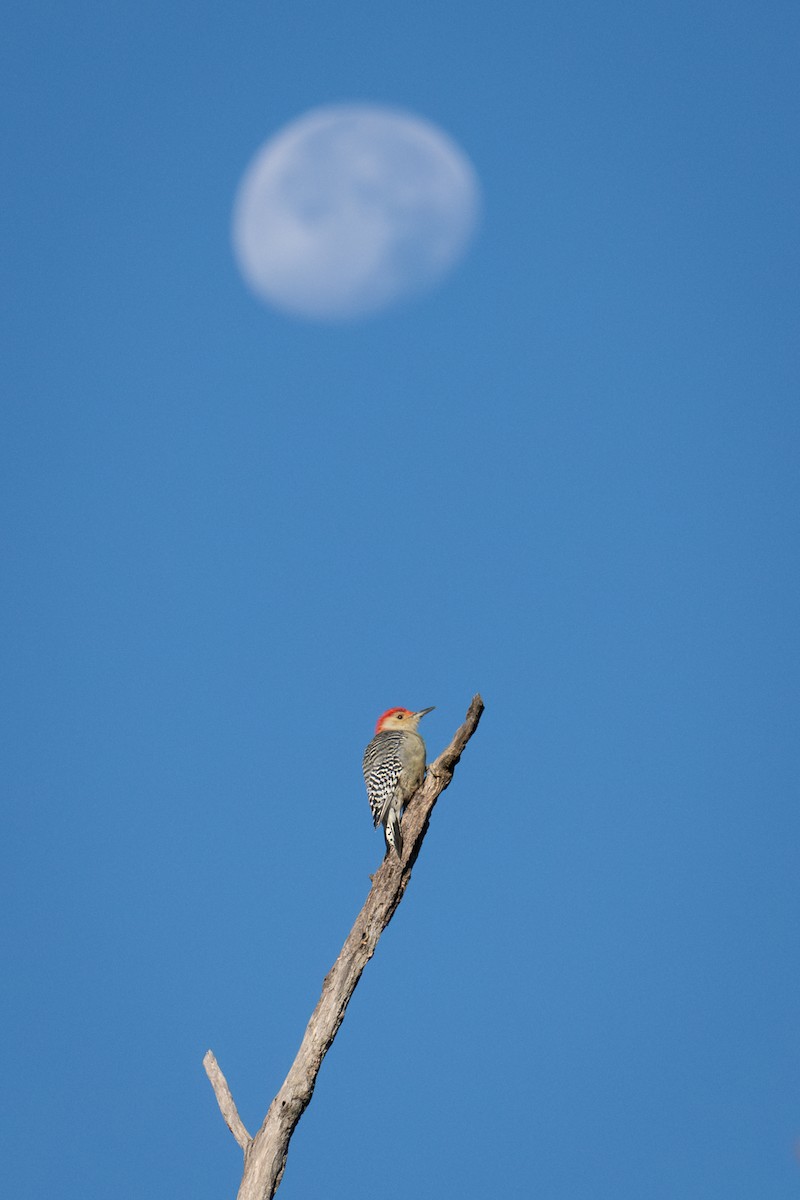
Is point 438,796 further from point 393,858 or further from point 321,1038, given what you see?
point 321,1038

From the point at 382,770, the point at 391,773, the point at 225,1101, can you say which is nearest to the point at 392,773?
the point at 391,773

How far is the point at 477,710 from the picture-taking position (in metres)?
9.41

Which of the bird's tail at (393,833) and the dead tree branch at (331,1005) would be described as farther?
the bird's tail at (393,833)

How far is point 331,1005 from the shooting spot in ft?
28.3

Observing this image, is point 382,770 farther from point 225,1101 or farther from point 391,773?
point 225,1101

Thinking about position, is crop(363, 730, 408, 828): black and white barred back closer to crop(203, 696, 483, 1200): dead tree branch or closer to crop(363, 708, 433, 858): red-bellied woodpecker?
crop(363, 708, 433, 858): red-bellied woodpecker

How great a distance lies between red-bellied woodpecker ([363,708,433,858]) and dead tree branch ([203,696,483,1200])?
367mm

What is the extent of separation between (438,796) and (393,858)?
736mm

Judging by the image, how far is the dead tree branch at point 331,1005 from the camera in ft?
26.9

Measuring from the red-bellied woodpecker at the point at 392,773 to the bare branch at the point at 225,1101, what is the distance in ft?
7.88

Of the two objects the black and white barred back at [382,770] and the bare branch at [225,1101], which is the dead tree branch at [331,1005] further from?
the black and white barred back at [382,770]

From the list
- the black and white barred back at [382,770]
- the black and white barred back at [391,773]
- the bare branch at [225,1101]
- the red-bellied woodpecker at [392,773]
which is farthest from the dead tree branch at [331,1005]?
the black and white barred back at [382,770]

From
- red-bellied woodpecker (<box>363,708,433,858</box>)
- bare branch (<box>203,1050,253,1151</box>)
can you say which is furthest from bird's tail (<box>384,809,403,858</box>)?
bare branch (<box>203,1050,253,1151</box>)

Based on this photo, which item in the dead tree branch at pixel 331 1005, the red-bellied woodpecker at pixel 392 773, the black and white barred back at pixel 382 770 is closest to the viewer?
the dead tree branch at pixel 331 1005
